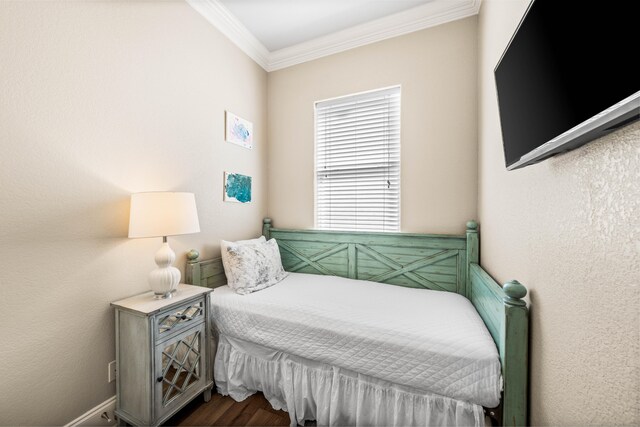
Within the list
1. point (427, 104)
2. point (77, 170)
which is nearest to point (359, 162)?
point (427, 104)

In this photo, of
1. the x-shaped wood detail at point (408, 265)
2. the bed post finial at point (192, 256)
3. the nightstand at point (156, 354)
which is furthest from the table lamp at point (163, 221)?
the x-shaped wood detail at point (408, 265)

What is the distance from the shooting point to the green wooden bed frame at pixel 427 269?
1.08m

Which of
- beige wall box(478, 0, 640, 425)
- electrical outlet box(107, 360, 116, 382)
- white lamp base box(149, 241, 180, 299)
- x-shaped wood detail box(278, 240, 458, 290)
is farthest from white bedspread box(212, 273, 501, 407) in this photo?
electrical outlet box(107, 360, 116, 382)

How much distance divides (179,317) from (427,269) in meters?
1.96

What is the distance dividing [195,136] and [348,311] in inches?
72.6

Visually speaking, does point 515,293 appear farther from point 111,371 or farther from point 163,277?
point 111,371

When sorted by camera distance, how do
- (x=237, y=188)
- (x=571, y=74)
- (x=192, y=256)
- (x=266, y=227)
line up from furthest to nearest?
1. (x=266, y=227)
2. (x=237, y=188)
3. (x=192, y=256)
4. (x=571, y=74)

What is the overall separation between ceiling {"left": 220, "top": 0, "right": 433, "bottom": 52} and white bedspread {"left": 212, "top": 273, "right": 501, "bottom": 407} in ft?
8.03

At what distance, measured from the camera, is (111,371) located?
1.50 metres

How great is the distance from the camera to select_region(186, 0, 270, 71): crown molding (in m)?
2.12

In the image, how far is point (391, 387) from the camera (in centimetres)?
135

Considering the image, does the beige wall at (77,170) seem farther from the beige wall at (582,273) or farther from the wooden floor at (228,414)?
the beige wall at (582,273)

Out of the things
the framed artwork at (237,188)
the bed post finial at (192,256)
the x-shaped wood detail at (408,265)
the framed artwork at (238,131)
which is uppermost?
the framed artwork at (238,131)

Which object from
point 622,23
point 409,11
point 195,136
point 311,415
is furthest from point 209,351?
point 409,11
